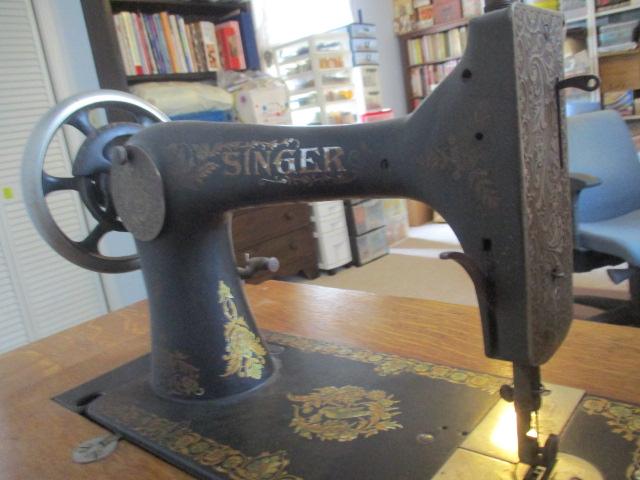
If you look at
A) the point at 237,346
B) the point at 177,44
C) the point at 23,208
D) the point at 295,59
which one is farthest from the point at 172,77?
the point at 237,346

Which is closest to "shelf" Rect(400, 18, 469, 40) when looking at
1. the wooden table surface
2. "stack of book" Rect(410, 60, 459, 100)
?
"stack of book" Rect(410, 60, 459, 100)

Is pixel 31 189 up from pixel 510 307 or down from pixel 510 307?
up

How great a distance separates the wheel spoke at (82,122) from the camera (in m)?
0.74

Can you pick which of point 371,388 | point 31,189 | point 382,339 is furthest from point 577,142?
point 31,189

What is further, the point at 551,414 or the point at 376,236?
the point at 376,236

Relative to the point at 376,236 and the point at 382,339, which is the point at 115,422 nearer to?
the point at 382,339

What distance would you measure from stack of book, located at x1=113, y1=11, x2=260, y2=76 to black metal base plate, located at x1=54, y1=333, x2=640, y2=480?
80.1 inches

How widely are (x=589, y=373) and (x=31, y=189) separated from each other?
0.75 meters

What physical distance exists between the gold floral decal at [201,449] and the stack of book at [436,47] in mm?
4029

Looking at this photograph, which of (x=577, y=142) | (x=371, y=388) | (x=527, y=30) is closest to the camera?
(x=527, y=30)

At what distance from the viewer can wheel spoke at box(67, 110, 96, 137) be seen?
2.44ft

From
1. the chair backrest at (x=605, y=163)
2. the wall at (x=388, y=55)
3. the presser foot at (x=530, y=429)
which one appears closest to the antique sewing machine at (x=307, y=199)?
the presser foot at (x=530, y=429)

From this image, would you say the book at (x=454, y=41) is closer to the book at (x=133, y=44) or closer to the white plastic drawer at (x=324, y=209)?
the white plastic drawer at (x=324, y=209)

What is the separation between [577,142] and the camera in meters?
1.93
